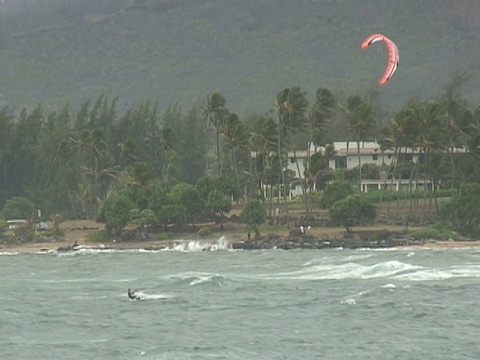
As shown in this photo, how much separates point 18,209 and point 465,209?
5084cm

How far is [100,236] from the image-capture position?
99.9 m

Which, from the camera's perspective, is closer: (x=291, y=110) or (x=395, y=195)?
(x=291, y=110)

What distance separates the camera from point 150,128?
142 meters

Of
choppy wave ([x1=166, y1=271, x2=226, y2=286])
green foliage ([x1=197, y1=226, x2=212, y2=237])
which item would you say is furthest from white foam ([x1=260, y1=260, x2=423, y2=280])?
green foliage ([x1=197, y1=226, x2=212, y2=237])

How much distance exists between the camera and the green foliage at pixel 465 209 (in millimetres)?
92125

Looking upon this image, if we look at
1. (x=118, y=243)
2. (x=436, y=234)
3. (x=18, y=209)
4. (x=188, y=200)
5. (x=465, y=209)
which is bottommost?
(x=118, y=243)

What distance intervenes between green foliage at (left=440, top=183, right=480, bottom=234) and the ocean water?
1696cm

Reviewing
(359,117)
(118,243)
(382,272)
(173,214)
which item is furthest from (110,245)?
(382,272)

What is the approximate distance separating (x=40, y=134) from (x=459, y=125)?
163 ft

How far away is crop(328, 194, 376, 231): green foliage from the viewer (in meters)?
95.0

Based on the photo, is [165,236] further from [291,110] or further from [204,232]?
[291,110]

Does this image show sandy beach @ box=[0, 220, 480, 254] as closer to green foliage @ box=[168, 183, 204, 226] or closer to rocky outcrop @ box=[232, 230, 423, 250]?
rocky outcrop @ box=[232, 230, 423, 250]

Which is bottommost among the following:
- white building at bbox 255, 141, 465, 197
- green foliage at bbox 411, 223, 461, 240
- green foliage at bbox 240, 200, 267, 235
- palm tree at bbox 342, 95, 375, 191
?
green foliage at bbox 411, 223, 461, 240

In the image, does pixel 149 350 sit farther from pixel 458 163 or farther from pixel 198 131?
pixel 198 131
